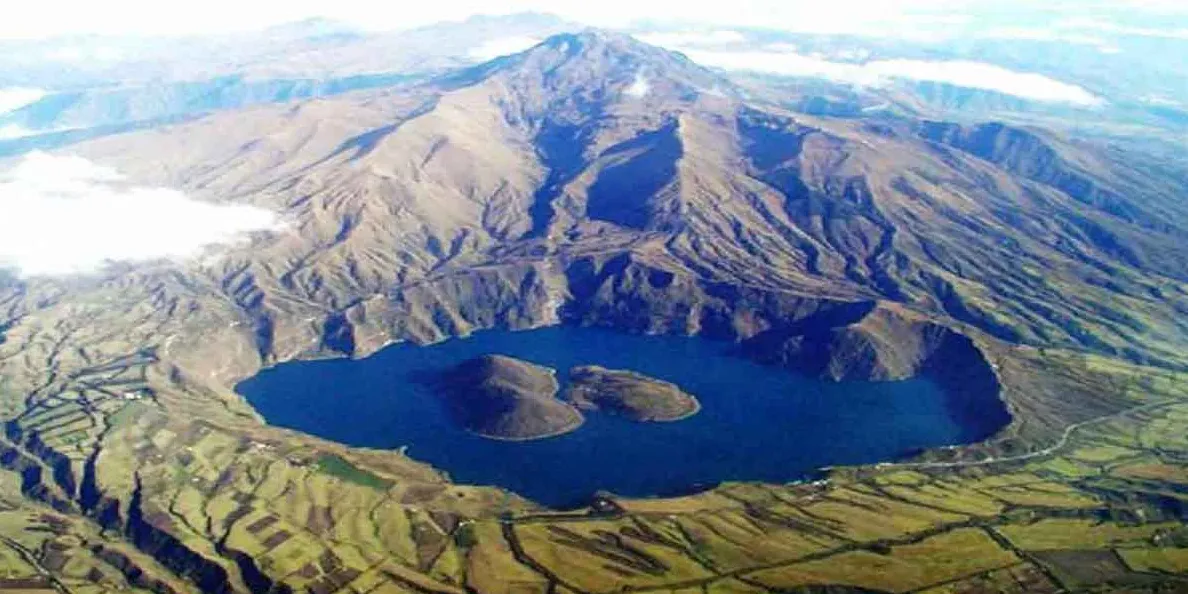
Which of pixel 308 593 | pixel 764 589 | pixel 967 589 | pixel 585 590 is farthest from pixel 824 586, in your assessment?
pixel 308 593

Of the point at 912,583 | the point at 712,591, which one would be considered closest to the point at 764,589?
the point at 712,591

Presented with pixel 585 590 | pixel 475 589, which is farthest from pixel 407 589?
pixel 585 590

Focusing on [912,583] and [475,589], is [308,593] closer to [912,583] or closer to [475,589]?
[475,589]

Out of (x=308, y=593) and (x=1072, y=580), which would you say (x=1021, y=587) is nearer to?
(x=1072, y=580)

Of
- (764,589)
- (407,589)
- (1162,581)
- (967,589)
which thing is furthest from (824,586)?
(407,589)

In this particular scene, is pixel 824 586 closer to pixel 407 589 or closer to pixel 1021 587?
pixel 1021 587

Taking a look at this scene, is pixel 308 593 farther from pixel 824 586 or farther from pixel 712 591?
pixel 824 586
